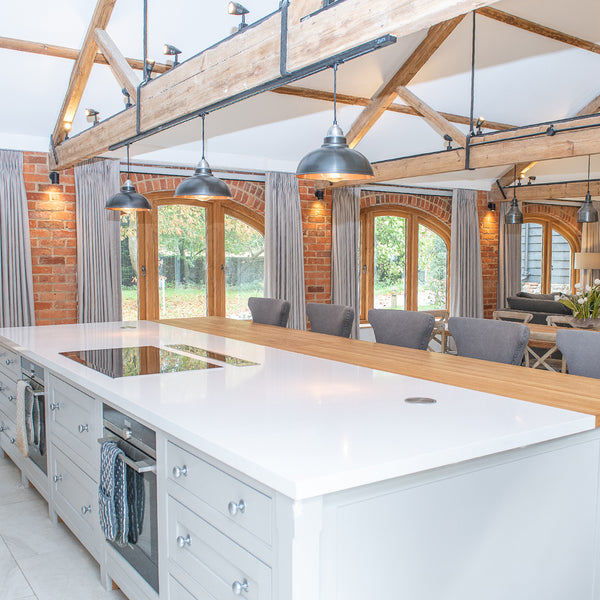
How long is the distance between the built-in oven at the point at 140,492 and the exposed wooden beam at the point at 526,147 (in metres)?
Result: 2.71

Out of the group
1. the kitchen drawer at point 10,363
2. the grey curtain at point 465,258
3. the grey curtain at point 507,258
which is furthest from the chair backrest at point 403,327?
the grey curtain at point 507,258

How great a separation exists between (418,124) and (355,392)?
484cm

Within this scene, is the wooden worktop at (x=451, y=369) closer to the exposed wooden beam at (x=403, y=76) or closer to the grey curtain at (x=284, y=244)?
the exposed wooden beam at (x=403, y=76)

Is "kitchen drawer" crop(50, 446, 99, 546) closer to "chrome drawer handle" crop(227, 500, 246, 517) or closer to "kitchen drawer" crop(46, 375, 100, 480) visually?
"kitchen drawer" crop(46, 375, 100, 480)

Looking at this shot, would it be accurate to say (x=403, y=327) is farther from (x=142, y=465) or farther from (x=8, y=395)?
(x=8, y=395)

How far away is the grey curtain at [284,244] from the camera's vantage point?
22.6 feet

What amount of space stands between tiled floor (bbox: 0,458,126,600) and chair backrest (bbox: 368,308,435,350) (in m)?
1.98

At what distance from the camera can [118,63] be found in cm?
398

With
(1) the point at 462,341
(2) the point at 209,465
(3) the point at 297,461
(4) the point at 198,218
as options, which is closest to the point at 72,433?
(2) the point at 209,465

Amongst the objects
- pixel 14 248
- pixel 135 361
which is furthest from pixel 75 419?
pixel 14 248

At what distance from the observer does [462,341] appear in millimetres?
3332

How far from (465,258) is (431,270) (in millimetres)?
495

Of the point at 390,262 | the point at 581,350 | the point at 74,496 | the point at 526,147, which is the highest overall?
the point at 526,147

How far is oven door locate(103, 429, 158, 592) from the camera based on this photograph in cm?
204
